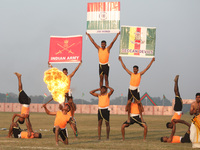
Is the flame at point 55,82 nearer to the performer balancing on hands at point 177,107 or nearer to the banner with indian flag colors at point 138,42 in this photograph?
the banner with indian flag colors at point 138,42

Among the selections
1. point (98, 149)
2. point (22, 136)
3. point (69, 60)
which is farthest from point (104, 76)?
point (98, 149)

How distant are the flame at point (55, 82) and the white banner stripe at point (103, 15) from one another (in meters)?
4.85

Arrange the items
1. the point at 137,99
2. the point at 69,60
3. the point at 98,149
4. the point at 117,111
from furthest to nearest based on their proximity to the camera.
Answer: the point at 117,111 → the point at 69,60 → the point at 137,99 → the point at 98,149

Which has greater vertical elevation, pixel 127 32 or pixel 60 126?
pixel 127 32

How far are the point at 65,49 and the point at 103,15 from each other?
111 inches

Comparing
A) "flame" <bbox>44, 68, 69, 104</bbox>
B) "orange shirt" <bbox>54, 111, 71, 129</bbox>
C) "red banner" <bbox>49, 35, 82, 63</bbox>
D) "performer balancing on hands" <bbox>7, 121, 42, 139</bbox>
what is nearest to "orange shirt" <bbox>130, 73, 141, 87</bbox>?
"red banner" <bbox>49, 35, 82, 63</bbox>

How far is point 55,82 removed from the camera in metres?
15.9

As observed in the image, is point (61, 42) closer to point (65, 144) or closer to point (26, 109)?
point (26, 109)

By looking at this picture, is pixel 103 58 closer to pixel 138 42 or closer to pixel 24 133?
pixel 138 42

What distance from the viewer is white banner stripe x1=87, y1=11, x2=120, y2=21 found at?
19.5m

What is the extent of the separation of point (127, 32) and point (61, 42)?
12.7 feet

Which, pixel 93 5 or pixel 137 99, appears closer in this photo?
pixel 137 99

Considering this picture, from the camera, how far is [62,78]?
15961 millimetres

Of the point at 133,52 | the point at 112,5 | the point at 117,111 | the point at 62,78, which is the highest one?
the point at 112,5
